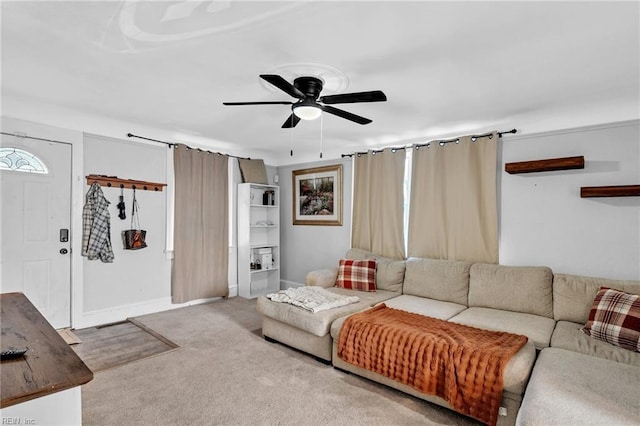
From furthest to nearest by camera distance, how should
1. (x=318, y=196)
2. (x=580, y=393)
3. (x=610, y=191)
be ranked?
(x=318, y=196)
(x=610, y=191)
(x=580, y=393)

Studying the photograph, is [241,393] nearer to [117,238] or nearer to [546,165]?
[117,238]

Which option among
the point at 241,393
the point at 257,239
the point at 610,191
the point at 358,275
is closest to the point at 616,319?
the point at 610,191

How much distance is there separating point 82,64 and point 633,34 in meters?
3.58

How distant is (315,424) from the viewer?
83.0 inches

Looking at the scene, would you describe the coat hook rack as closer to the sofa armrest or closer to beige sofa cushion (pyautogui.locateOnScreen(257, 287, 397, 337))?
beige sofa cushion (pyautogui.locateOnScreen(257, 287, 397, 337))

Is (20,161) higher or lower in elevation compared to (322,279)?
higher

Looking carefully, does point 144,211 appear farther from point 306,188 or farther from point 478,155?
point 478,155

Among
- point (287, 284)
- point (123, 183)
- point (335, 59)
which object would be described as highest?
point (335, 59)

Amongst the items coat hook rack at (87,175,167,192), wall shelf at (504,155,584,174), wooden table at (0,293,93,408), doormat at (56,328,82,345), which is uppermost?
wall shelf at (504,155,584,174)

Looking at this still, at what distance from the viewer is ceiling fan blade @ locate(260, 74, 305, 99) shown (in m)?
1.98

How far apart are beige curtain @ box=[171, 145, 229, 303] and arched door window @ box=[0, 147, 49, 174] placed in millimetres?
1450

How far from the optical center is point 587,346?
231cm

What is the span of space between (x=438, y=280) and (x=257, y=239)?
3.13m

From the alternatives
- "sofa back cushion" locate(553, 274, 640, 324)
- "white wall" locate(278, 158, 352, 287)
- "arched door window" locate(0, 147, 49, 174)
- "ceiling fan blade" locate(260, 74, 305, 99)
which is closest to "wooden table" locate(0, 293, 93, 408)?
"ceiling fan blade" locate(260, 74, 305, 99)
